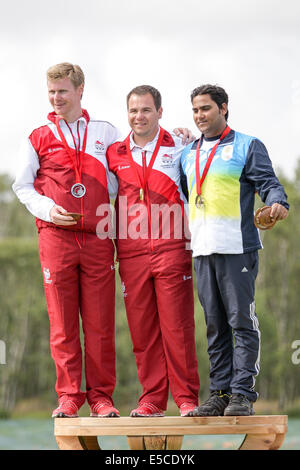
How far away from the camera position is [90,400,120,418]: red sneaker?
4.75 meters

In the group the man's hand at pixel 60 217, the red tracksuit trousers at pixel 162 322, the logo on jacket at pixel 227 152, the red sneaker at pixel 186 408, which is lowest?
the red sneaker at pixel 186 408

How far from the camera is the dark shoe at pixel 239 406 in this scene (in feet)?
15.0

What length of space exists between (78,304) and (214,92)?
169 cm

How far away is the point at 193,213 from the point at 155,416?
1.34m

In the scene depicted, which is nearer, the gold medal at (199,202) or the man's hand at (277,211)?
the man's hand at (277,211)

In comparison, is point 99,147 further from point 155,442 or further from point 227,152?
point 155,442

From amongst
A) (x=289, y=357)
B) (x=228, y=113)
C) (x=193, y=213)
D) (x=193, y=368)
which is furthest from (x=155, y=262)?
(x=289, y=357)

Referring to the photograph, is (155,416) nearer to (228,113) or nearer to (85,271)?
(85,271)

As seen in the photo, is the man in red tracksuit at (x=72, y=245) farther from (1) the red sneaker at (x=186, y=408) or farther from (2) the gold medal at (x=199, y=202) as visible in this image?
(2) the gold medal at (x=199, y=202)

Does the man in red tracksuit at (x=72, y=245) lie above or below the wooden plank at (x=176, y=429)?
above

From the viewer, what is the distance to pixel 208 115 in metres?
4.89

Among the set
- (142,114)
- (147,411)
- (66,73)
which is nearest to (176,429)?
(147,411)

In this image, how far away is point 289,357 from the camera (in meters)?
26.2

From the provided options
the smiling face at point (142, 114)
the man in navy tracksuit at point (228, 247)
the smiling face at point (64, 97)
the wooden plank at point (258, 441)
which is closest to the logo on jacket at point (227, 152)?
the man in navy tracksuit at point (228, 247)
